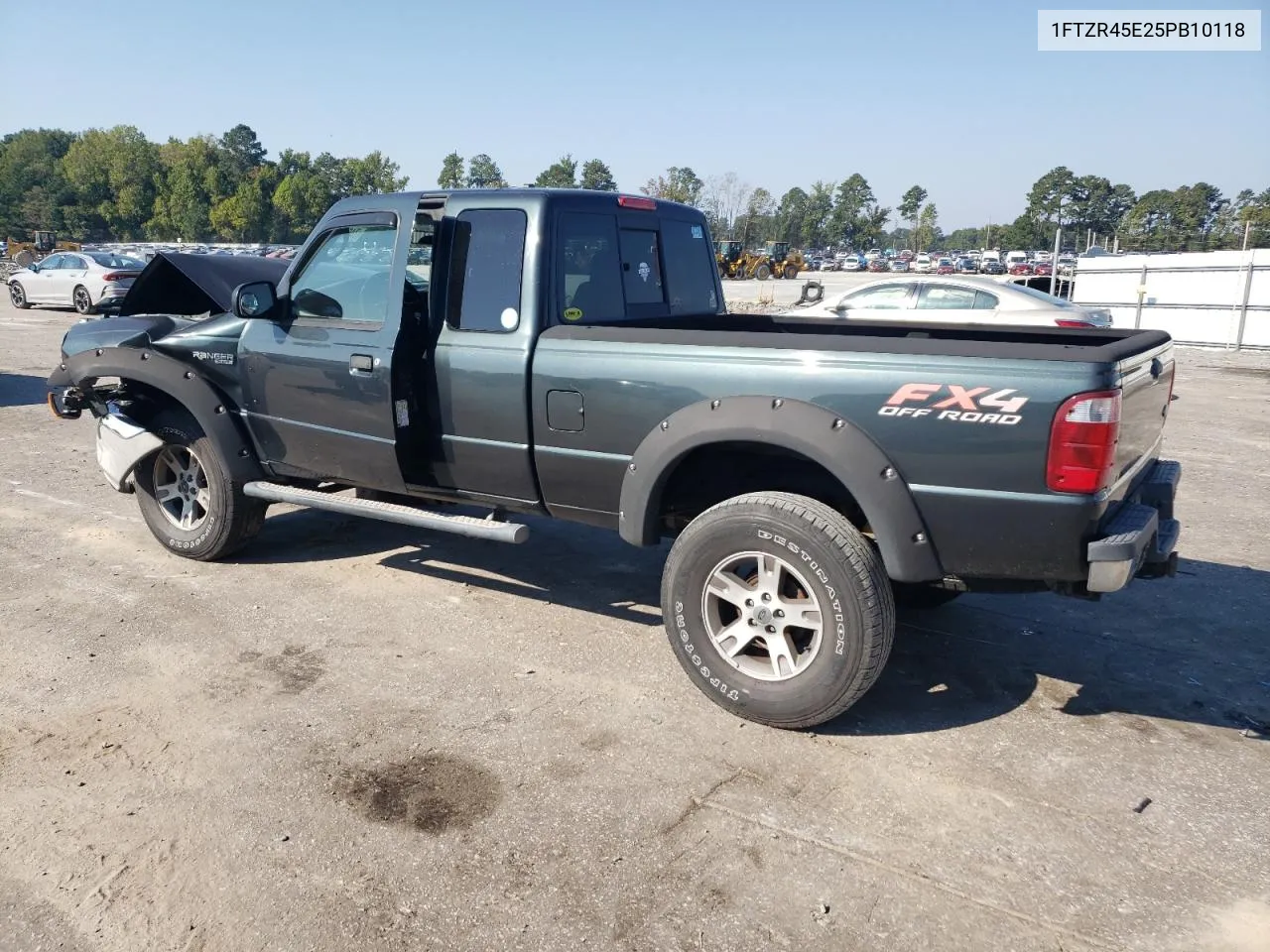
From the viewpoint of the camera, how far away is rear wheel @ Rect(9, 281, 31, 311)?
78.6 ft

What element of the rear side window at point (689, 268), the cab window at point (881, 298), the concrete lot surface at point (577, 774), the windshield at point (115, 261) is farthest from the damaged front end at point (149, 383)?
the windshield at point (115, 261)

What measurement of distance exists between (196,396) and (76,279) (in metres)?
20.9

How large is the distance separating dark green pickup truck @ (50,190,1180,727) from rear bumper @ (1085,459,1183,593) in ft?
0.04

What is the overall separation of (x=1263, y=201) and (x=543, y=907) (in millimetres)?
79804

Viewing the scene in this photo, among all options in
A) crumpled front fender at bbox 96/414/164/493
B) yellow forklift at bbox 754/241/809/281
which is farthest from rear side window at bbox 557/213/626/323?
yellow forklift at bbox 754/241/809/281

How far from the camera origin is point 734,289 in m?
42.4

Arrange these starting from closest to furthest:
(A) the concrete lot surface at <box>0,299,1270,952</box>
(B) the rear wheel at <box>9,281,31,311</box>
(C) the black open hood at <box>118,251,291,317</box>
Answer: (A) the concrete lot surface at <box>0,299,1270,952</box> < (C) the black open hood at <box>118,251,291,317</box> < (B) the rear wheel at <box>9,281,31,311</box>

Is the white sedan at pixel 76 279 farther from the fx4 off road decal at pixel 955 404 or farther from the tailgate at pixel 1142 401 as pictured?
the tailgate at pixel 1142 401

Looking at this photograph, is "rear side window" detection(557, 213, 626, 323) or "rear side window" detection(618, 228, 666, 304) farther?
"rear side window" detection(618, 228, 666, 304)

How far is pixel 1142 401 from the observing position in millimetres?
3717

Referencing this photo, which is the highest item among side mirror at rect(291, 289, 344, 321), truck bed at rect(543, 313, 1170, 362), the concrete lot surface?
side mirror at rect(291, 289, 344, 321)

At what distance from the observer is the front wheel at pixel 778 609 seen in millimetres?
3523

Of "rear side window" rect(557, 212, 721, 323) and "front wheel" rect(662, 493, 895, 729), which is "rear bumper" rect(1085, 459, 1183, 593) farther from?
"rear side window" rect(557, 212, 721, 323)

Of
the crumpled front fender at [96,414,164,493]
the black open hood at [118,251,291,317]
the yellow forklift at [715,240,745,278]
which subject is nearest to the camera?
the crumpled front fender at [96,414,164,493]
